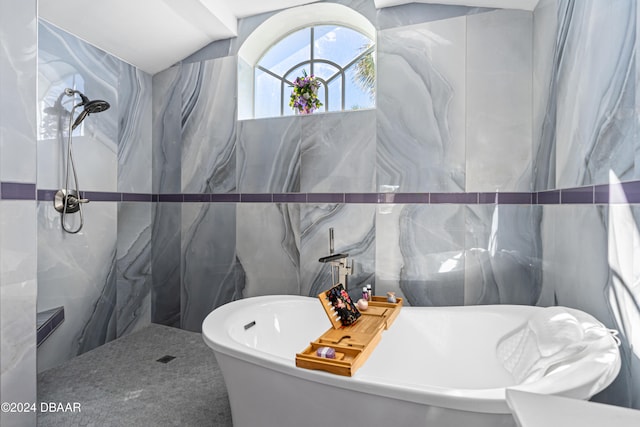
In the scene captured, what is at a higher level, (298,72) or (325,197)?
(298,72)

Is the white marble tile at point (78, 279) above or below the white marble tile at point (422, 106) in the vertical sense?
below

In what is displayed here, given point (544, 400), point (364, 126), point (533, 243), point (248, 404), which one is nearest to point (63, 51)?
point (364, 126)

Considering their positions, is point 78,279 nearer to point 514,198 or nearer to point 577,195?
point 514,198

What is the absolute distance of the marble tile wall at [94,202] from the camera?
8.09 ft

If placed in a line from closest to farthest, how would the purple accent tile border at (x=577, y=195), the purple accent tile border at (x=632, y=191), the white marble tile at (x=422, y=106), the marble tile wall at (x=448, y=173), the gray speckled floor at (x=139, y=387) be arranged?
the purple accent tile border at (x=632, y=191)
the purple accent tile border at (x=577, y=195)
the marble tile wall at (x=448, y=173)
the gray speckled floor at (x=139, y=387)
the white marble tile at (x=422, y=106)

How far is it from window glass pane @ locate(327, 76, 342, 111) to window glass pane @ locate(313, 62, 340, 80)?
0.23 ft

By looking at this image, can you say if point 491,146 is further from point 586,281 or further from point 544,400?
point 544,400

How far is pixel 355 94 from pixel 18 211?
90.0 inches

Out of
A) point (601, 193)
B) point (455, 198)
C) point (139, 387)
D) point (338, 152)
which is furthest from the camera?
point (338, 152)

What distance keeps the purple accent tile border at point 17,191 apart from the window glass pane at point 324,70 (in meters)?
2.14

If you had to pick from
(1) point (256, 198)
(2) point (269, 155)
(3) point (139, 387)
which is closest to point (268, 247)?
(1) point (256, 198)

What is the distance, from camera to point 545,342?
149cm

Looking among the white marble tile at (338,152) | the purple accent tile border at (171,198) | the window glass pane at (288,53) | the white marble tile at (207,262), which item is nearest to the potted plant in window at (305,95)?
the white marble tile at (338,152)

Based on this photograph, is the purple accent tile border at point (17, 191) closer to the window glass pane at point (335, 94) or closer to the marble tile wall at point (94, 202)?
the marble tile wall at point (94, 202)
